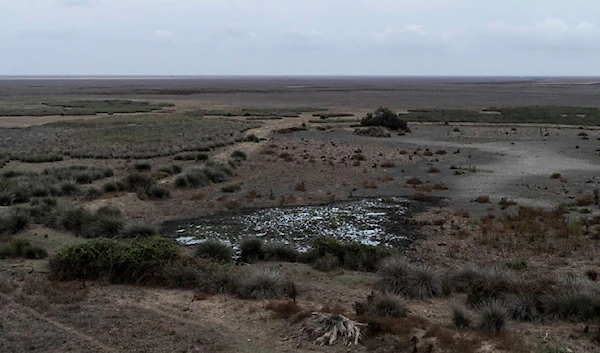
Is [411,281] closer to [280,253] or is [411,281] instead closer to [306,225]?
[280,253]

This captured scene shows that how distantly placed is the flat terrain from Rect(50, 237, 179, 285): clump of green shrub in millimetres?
352

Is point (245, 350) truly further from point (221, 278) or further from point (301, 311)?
point (221, 278)

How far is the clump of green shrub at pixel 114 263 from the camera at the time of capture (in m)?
10.9

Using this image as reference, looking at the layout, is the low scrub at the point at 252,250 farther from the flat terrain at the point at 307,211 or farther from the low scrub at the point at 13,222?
the low scrub at the point at 13,222

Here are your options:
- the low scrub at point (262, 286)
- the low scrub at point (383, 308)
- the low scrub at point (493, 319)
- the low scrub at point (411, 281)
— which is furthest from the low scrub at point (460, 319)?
the low scrub at point (262, 286)

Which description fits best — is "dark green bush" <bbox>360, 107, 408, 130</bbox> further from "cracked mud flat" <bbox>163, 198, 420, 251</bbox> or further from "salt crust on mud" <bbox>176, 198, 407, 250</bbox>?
"cracked mud flat" <bbox>163, 198, 420, 251</bbox>

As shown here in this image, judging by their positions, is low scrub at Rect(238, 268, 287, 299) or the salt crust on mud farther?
the salt crust on mud

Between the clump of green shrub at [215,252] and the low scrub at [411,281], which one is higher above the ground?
the low scrub at [411,281]

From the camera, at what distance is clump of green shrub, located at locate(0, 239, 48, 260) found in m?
12.5

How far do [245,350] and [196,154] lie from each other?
74.7 ft

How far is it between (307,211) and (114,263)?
8.06m

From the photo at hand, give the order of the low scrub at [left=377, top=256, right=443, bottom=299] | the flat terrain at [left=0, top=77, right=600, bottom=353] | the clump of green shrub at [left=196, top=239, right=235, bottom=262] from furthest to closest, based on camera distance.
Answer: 1. the clump of green shrub at [left=196, top=239, right=235, bottom=262]
2. the low scrub at [left=377, top=256, right=443, bottom=299]
3. the flat terrain at [left=0, top=77, right=600, bottom=353]

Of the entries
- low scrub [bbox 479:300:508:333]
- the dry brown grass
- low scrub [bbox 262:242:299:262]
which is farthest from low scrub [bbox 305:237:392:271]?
low scrub [bbox 479:300:508:333]

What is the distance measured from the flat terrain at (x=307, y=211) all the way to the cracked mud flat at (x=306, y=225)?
16 cm
